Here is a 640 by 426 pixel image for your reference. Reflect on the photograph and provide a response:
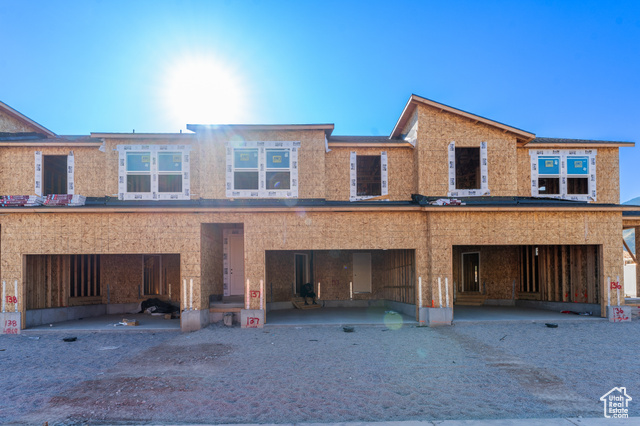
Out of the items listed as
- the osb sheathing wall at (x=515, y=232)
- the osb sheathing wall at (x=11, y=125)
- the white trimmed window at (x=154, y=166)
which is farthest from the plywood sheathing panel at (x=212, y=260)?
the osb sheathing wall at (x=11, y=125)

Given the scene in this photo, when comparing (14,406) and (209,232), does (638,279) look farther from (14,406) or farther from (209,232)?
(14,406)

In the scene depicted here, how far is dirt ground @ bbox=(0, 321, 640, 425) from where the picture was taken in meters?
6.07

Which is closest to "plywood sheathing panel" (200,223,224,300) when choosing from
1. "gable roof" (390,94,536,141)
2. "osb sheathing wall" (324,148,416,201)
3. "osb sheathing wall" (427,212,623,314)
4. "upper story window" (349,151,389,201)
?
"osb sheathing wall" (324,148,416,201)

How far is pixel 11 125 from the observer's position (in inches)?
626

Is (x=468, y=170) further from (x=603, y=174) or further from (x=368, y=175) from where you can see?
(x=603, y=174)

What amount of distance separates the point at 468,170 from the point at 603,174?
4.91 m

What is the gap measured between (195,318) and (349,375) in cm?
716

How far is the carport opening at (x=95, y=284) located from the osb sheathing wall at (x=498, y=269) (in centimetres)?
1383

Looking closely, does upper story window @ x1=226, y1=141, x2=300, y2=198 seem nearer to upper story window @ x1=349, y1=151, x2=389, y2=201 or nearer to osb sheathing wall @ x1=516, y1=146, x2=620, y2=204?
upper story window @ x1=349, y1=151, x2=389, y2=201

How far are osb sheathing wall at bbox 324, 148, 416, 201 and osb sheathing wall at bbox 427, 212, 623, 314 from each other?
1.66 meters

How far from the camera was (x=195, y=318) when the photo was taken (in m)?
13.3

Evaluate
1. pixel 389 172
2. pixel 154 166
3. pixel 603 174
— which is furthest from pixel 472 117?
pixel 154 166

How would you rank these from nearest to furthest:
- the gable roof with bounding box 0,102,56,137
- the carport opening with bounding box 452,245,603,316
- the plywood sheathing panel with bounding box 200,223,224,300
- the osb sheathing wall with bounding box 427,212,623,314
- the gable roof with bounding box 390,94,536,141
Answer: the osb sheathing wall with bounding box 427,212,623,314 < the plywood sheathing panel with bounding box 200,223,224,300 < the gable roof with bounding box 390,94,536,141 < the carport opening with bounding box 452,245,603,316 < the gable roof with bounding box 0,102,56,137

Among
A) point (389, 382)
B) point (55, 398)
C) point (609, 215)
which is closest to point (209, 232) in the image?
point (55, 398)
